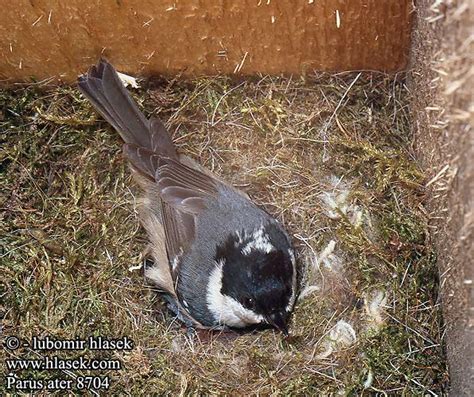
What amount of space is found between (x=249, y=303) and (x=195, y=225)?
13.2 inches

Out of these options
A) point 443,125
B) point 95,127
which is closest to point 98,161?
point 95,127

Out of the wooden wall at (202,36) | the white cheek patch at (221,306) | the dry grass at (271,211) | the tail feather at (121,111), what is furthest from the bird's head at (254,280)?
the wooden wall at (202,36)

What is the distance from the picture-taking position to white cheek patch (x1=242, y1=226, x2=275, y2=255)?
2635 mm

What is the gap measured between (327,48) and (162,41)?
545 millimetres

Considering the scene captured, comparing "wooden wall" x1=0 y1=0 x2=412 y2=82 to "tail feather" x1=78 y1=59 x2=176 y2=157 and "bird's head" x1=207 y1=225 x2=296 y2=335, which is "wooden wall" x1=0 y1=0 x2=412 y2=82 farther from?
"bird's head" x1=207 y1=225 x2=296 y2=335

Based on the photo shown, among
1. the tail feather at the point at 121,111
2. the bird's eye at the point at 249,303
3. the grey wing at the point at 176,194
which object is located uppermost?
the tail feather at the point at 121,111

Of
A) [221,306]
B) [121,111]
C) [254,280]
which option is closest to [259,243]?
[254,280]

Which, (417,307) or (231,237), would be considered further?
(231,237)

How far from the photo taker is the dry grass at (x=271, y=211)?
2.45 meters

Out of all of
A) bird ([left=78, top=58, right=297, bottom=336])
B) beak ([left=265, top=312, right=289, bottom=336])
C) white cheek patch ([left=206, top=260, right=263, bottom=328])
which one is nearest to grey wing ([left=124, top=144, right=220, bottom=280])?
bird ([left=78, top=58, right=297, bottom=336])

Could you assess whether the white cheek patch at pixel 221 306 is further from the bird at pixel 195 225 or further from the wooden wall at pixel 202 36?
the wooden wall at pixel 202 36

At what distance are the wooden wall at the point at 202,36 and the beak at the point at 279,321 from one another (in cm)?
84

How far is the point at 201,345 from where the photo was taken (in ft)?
8.65

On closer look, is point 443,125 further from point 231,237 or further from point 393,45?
point 231,237
